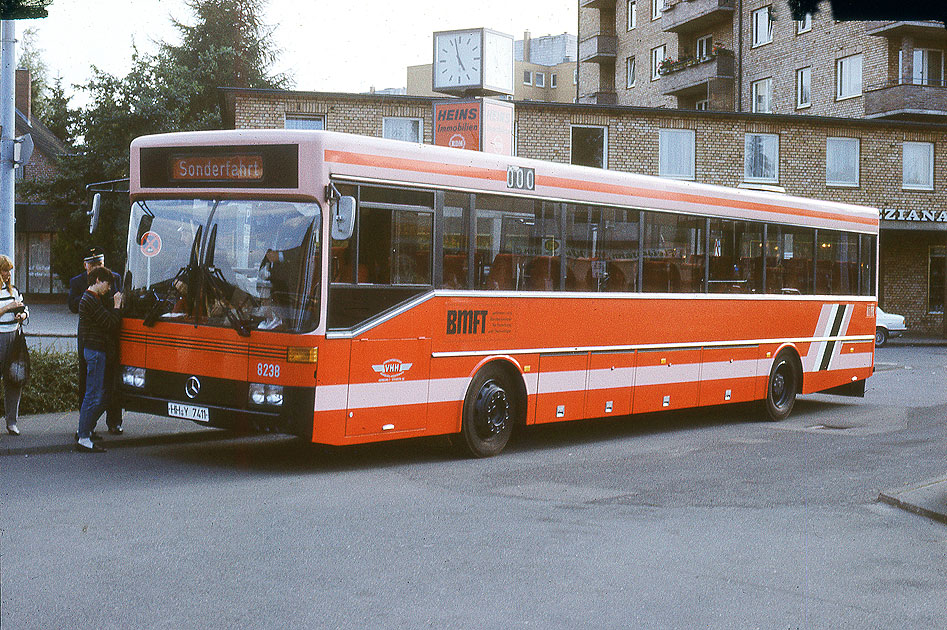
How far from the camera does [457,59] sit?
78.1ft

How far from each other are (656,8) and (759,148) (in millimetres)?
19492

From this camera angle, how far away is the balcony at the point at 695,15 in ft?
159

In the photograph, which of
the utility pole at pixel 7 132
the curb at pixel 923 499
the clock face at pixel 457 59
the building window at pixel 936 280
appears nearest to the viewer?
the curb at pixel 923 499

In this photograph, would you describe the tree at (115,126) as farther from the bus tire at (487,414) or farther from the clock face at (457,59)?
the bus tire at (487,414)

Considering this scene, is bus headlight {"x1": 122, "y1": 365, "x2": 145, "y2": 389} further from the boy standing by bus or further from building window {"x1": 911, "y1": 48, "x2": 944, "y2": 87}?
building window {"x1": 911, "y1": 48, "x2": 944, "y2": 87}

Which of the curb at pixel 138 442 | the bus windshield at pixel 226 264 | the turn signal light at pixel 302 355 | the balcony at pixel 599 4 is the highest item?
the balcony at pixel 599 4

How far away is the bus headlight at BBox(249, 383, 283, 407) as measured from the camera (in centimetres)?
921

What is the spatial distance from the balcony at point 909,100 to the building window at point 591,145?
12.0 m

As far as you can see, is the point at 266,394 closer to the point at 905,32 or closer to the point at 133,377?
the point at 133,377

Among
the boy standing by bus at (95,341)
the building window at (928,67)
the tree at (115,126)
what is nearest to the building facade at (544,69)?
the tree at (115,126)

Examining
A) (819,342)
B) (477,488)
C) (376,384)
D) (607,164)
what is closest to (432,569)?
(477,488)

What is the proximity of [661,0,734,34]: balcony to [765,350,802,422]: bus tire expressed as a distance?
118 ft

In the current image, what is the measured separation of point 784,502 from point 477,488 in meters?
2.47

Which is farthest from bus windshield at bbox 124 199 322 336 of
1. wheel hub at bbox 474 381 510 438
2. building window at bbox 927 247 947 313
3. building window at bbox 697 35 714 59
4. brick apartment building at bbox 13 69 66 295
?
building window at bbox 697 35 714 59
